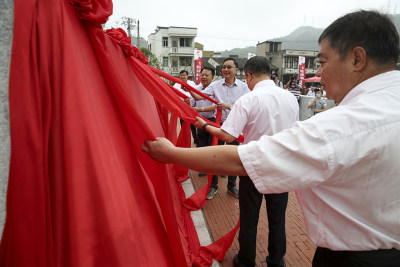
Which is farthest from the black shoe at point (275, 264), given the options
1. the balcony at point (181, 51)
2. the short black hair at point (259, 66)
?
the balcony at point (181, 51)

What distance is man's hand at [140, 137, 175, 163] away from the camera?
1235 mm

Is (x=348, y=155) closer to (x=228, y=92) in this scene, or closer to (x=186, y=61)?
(x=228, y=92)

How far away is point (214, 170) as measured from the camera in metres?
1.05

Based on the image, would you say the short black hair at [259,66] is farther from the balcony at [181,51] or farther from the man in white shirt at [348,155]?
the balcony at [181,51]

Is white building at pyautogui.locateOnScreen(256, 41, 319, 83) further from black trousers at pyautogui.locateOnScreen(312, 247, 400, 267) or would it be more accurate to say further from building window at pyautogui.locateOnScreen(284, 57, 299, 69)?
black trousers at pyautogui.locateOnScreen(312, 247, 400, 267)

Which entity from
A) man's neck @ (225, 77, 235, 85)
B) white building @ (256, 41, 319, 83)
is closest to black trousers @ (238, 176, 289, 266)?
man's neck @ (225, 77, 235, 85)

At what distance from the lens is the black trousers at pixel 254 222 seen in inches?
87.0

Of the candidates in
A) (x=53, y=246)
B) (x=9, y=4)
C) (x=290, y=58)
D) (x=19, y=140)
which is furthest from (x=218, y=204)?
(x=290, y=58)

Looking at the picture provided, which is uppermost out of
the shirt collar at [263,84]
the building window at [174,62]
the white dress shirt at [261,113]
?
the building window at [174,62]

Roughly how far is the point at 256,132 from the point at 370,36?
1.38 meters

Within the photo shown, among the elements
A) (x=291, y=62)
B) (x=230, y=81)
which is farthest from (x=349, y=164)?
(x=291, y=62)

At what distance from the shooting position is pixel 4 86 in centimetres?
102

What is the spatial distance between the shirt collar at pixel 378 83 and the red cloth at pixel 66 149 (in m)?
1.03

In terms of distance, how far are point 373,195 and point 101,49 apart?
1.43 meters
